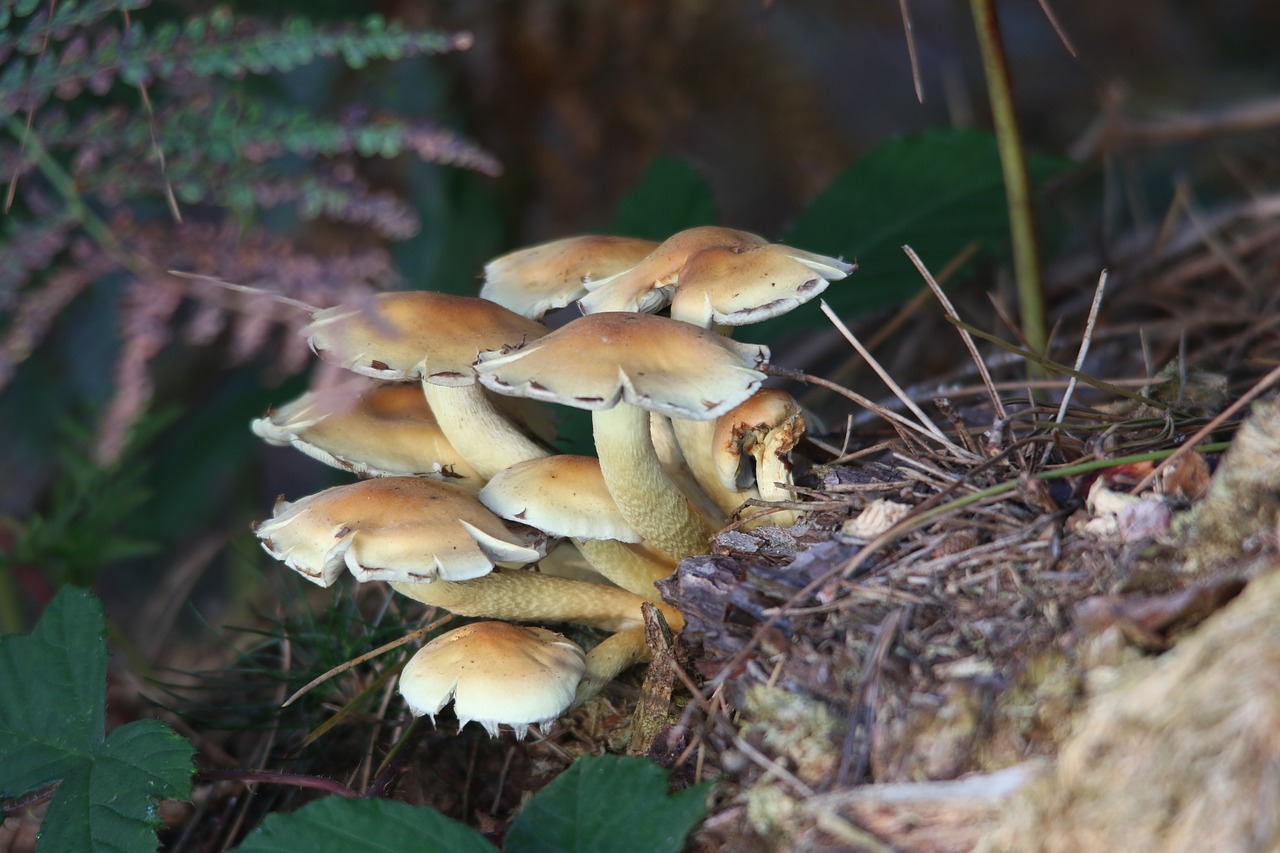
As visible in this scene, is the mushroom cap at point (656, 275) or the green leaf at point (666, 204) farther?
the green leaf at point (666, 204)

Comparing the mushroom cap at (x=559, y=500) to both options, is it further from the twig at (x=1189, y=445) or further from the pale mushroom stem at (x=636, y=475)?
the twig at (x=1189, y=445)

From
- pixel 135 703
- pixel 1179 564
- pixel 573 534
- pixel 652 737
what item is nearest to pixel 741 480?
pixel 573 534

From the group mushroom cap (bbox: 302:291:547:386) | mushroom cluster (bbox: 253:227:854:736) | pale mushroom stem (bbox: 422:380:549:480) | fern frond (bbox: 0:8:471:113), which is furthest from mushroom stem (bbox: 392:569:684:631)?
fern frond (bbox: 0:8:471:113)

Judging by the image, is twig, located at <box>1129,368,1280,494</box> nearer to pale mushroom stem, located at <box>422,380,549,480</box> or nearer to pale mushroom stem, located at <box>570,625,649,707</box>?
pale mushroom stem, located at <box>570,625,649,707</box>

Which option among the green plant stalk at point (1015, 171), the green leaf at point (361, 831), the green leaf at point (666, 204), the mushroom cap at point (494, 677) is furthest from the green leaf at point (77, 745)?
the green plant stalk at point (1015, 171)

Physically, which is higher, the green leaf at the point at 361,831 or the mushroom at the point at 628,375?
the mushroom at the point at 628,375

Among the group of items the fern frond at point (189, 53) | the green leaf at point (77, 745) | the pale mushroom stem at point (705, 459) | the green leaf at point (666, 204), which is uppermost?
the fern frond at point (189, 53)

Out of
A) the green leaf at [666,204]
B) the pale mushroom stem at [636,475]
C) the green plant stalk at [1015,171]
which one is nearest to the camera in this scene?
the pale mushroom stem at [636,475]

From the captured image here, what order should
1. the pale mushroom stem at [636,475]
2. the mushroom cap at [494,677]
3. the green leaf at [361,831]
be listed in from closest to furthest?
1. the green leaf at [361,831]
2. the mushroom cap at [494,677]
3. the pale mushroom stem at [636,475]
